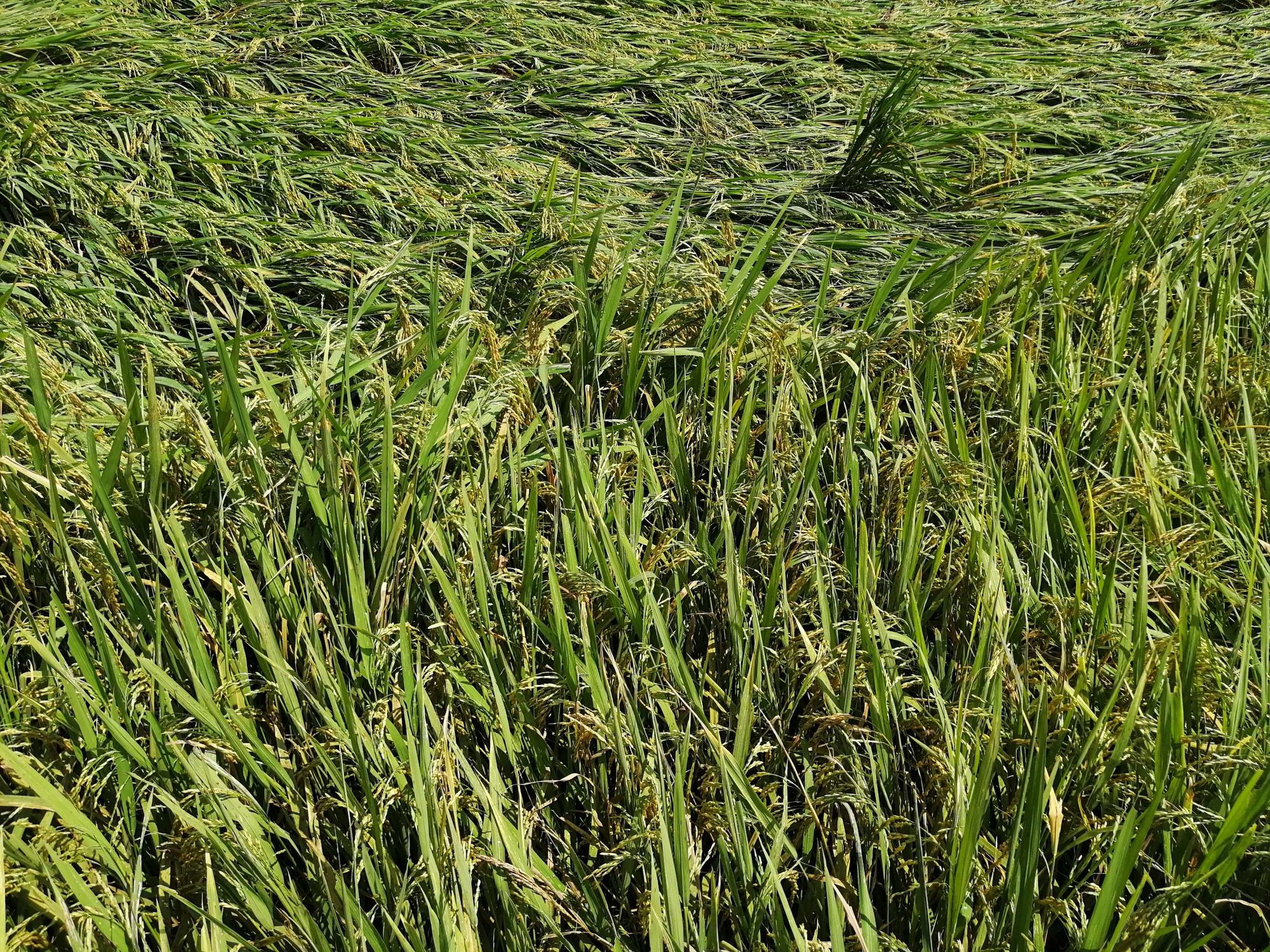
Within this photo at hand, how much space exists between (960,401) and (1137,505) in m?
0.36

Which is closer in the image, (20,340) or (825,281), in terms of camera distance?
(20,340)

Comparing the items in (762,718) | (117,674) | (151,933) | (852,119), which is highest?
(852,119)

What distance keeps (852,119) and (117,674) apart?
2.25m

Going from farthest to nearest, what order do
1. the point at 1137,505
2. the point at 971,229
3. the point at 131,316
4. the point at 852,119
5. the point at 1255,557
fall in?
the point at 852,119 → the point at 971,229 → the point at 131,316 → the point at 1137,505 → the point at 1255,557

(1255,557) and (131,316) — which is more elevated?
(131,316)

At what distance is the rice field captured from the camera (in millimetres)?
1270

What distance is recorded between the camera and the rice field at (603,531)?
127 centimetres

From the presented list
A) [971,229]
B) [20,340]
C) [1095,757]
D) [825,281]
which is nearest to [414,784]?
[1095,757]

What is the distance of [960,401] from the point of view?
1.91m

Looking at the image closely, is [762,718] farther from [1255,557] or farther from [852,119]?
[852,119]

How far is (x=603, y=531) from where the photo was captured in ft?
4.97

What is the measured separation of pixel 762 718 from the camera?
1.46m

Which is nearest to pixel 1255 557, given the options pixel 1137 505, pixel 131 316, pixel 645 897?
pixel 1137 505

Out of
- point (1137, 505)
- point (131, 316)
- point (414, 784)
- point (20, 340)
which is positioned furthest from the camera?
point (131, 316)
